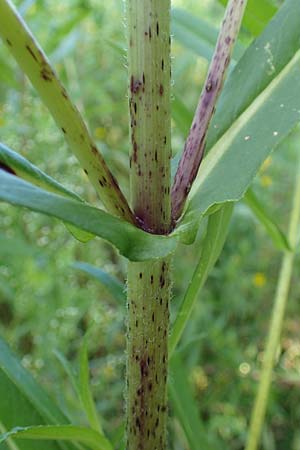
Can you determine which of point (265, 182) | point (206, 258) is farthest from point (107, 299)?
point (206, 258)

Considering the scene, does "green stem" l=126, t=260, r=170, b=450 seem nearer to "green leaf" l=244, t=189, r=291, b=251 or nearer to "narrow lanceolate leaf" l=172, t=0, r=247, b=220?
"narrow lanceolate leaf" l=172, t=0, r=247, b=220

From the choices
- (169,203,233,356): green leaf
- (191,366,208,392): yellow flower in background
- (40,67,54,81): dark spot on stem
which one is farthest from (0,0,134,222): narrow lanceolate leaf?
(191,366,208,392): yellow flower in background

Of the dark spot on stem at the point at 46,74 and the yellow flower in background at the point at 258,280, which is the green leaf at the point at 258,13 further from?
the yellow flower in background at the point at 258,280

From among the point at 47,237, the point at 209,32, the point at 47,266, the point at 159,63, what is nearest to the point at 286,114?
the point at 159,63

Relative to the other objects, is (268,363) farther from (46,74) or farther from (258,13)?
(46,74)

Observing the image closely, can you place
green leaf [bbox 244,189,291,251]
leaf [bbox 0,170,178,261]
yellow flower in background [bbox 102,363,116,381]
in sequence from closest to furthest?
leaf [bbox 0,170,178,261], green leaf [bbox 244,189,291,251], yellow flower in background [bbox 102,363,116,381]

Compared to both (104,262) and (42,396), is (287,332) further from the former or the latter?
(42,396)
